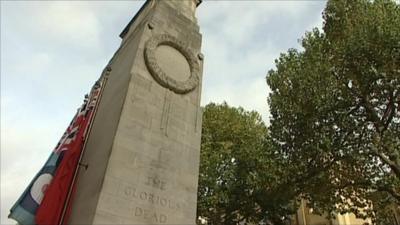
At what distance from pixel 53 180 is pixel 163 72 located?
4302 mm

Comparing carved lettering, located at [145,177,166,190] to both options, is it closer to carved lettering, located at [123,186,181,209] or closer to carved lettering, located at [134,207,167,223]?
carved lettering, located at [123,186,181,209]

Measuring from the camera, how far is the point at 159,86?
33.4 ft

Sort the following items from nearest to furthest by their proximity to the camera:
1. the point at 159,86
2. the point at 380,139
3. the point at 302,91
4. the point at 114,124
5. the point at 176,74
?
1. the point at 114,124
2. the point at 159,86
3. the point at 176,74
4. the point at 380,139
5. the point at 302,91

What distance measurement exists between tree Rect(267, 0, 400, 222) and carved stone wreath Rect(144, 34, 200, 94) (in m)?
9.27

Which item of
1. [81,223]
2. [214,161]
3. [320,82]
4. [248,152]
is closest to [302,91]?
[320,82]

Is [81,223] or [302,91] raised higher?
[302,91]

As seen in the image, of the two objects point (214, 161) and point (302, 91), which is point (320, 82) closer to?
point (302, 91)

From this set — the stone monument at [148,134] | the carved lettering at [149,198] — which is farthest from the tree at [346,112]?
the carved lettering at [149,198]

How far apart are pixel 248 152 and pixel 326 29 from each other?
30.4 ft

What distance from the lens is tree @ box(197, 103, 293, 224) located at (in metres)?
20.9

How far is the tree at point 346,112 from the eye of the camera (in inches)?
687

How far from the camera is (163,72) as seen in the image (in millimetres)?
10438

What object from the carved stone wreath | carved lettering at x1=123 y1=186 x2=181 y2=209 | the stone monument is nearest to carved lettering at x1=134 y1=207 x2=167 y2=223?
the stone monument

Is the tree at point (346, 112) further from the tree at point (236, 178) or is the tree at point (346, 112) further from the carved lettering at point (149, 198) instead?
the carved lettering at point (149, 198)
